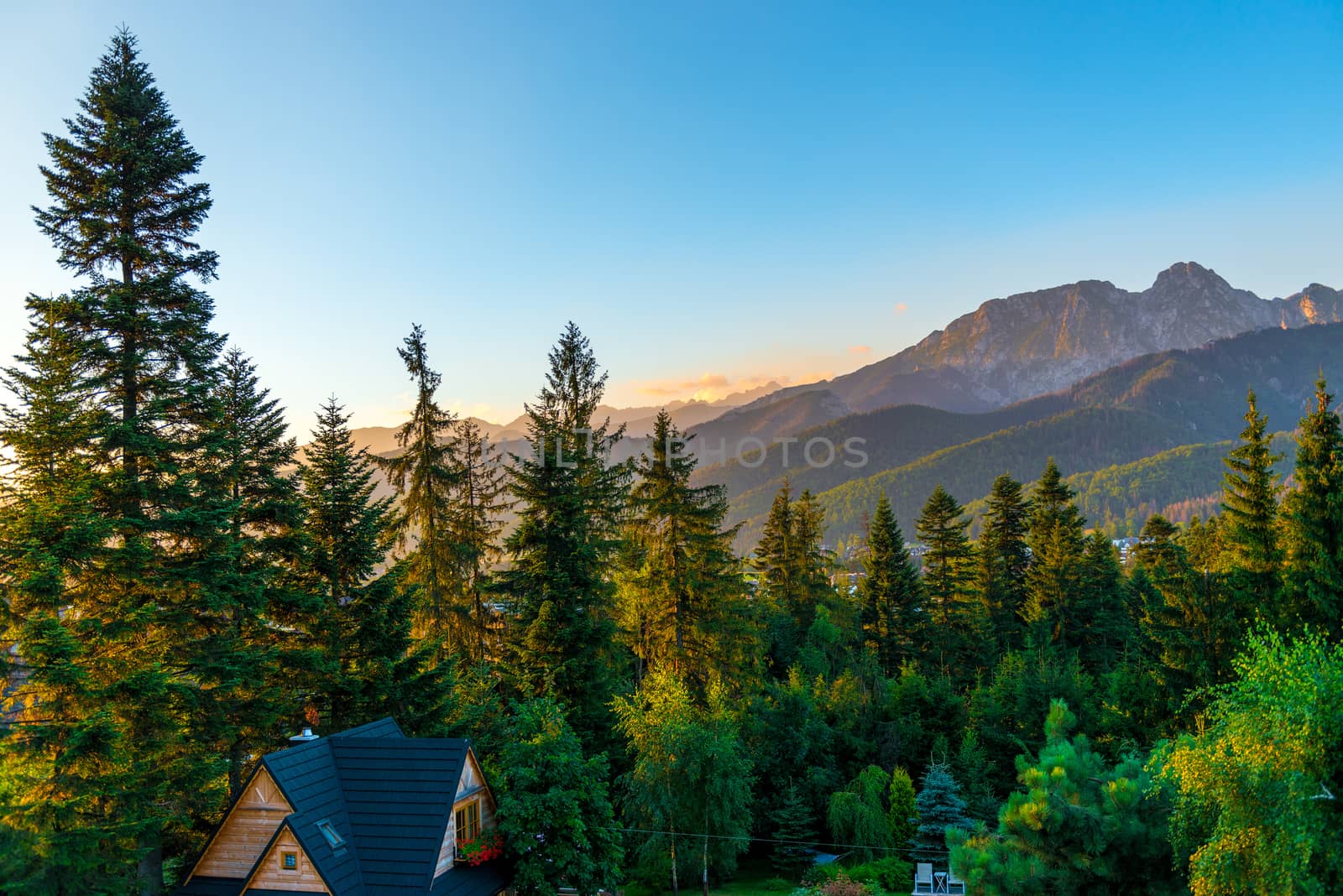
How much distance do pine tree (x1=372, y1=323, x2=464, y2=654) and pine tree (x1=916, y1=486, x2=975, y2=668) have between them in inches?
1157

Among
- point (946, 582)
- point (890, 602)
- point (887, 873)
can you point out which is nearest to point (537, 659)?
point (887, 873)

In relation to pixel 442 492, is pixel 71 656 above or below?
below

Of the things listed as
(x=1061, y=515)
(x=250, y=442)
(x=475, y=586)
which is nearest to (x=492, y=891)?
(x=475, y=586)

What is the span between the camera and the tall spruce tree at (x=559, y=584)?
2584 centimetres

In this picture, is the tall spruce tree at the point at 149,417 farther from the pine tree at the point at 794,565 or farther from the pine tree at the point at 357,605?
the pine tree at the point at 794,565

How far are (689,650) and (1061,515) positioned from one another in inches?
1083

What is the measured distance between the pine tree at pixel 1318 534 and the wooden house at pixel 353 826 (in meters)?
25.7

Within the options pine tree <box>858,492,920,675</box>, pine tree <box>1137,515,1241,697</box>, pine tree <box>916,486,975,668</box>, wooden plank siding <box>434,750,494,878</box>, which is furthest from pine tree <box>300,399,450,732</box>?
pine tree <box>916,486,975,668</box>

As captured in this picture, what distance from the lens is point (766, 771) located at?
98.8 feet

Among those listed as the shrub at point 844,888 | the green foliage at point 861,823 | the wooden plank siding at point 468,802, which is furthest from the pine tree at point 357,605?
the green foliage at point 861,823

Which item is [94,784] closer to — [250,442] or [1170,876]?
[250,442]

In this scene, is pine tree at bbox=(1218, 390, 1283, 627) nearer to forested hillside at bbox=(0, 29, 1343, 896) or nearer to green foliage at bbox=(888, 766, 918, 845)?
forested hillside at bbox=(0, 29, 1343, 896)

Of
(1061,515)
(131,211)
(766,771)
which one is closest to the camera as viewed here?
(131,211)

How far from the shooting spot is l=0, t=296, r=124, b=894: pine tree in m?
13.3
